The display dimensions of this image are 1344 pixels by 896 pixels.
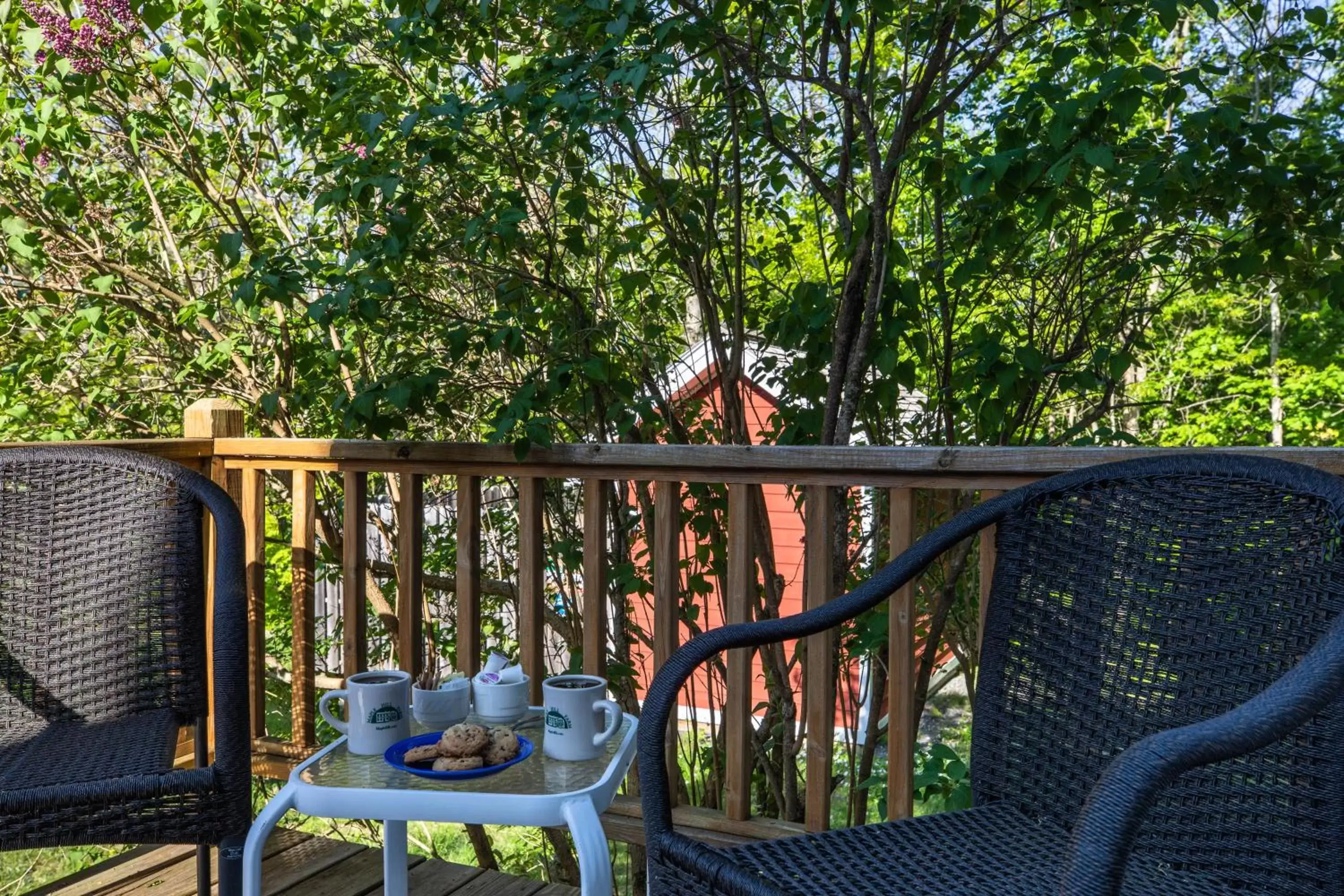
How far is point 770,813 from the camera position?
3482 mm

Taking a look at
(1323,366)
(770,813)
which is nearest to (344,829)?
(770,813)

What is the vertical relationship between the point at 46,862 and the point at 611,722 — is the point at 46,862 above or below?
below

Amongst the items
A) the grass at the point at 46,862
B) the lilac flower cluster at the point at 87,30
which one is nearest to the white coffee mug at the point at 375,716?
the lilac flower cluster at the point at 87,30

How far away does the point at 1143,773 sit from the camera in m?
0.94

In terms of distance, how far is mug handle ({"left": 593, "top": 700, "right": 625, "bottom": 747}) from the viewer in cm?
159

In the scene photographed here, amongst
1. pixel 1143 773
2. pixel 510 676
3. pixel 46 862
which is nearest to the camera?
pixel 1143 773

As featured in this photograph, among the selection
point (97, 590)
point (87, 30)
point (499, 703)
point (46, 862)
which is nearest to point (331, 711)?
point (499, 703)

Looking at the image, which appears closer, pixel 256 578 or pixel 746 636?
pixel 746 636

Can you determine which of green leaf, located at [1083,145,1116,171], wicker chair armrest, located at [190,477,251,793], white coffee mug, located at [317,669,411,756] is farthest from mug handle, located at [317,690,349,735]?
green leaf, located at [1083,145,1116,171]

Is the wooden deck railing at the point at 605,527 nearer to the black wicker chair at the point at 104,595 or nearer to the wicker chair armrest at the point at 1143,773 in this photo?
the black wicker chair at the point at 104,595

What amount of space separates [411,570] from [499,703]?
3.08ft

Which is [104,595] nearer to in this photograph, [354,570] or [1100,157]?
[354,570]

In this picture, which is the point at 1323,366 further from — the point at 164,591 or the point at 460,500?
the point at 164,591

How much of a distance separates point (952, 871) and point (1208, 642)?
1.55 ft
